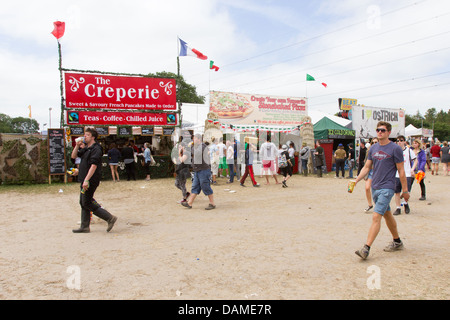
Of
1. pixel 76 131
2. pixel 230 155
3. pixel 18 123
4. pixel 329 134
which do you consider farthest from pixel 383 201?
pixel 18 123

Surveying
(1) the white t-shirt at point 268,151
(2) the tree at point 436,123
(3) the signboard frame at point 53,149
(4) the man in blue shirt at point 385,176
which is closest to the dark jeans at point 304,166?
(1) the white t-shirt at point 268,151

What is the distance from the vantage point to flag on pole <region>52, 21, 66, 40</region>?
47.6 feet

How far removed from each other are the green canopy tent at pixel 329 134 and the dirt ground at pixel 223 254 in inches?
412

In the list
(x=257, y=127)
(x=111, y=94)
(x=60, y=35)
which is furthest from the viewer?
(x=257, y=127)

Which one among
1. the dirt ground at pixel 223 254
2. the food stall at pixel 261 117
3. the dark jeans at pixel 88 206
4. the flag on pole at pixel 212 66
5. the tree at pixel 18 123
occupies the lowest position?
the dirt ground at pixel 223 254

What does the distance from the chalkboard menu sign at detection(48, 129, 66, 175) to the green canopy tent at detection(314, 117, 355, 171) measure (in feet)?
44.0

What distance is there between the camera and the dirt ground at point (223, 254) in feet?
11.4

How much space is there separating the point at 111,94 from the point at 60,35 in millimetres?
3237

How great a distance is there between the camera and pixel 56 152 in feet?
45.9

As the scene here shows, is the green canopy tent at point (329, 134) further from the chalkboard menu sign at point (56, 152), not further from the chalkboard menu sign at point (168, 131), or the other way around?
the chalkboard menu sign at point (56, 152)

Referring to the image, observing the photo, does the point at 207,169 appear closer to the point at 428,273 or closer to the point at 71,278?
the point at 71,278

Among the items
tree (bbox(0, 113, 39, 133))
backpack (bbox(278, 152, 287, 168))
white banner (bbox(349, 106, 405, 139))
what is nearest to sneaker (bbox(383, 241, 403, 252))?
backpack (bbox(278, 152, 287, 168))

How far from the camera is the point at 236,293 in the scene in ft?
11.0
